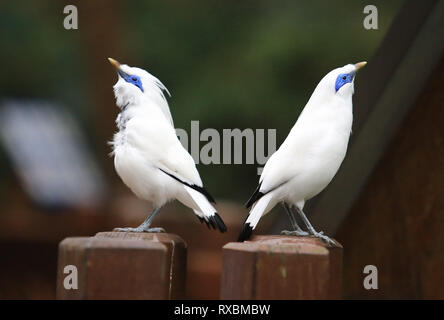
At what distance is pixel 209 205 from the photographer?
90.2 inches

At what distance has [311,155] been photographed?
7.29 ft

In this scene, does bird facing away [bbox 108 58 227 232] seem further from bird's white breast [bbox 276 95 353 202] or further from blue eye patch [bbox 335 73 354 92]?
blue eye patch [bbox 335 73 354 92]

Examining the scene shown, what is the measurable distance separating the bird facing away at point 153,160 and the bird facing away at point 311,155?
0.60 ft

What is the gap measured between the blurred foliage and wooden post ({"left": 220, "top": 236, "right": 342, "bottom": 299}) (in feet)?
13.6

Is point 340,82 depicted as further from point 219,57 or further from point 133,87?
point 219,57

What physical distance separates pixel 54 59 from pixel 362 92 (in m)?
4.32

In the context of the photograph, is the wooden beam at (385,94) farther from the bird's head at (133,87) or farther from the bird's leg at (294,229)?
the bird's head at (133,87)

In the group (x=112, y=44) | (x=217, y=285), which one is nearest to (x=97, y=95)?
(x=112, y=44)

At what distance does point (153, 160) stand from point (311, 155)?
458 mm

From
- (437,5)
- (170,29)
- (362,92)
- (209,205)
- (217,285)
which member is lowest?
(217,285)

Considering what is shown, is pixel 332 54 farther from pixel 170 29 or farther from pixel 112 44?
pixel 112 44

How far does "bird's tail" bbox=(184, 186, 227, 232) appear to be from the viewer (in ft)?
7.32
